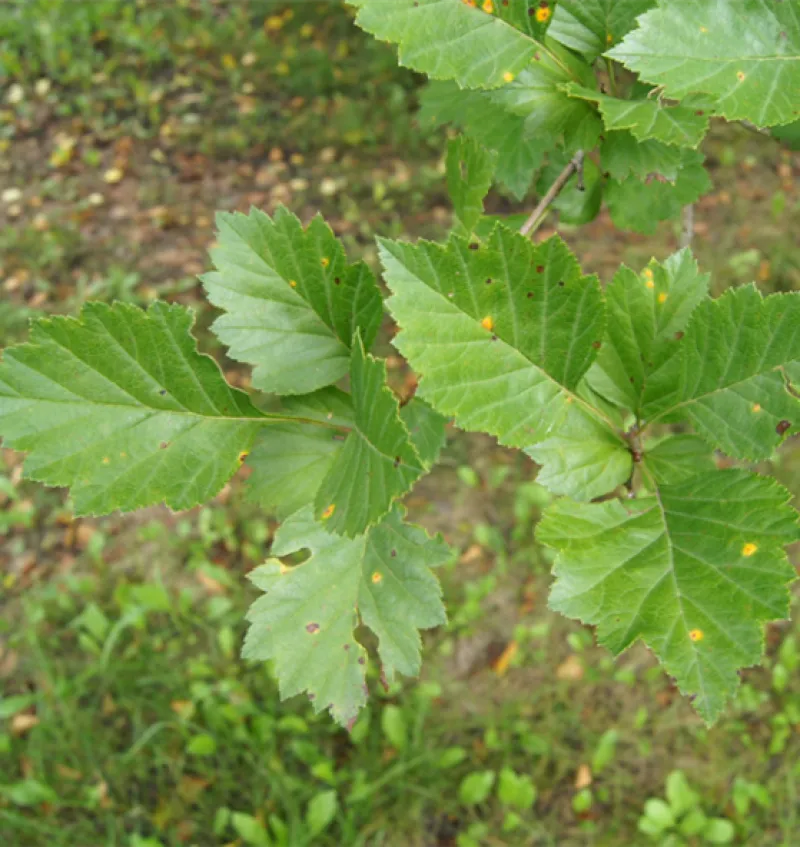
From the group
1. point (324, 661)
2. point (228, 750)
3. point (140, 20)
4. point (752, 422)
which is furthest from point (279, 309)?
point (140, 20)

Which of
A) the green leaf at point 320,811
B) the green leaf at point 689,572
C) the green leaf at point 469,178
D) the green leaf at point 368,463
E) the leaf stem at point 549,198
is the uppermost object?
the green leaf at point 469,178

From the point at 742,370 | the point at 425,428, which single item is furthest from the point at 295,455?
the point at 742,370

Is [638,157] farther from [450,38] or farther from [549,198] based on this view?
[450,38]

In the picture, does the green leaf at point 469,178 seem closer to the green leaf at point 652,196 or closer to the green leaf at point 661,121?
the green leaf at point 661,121

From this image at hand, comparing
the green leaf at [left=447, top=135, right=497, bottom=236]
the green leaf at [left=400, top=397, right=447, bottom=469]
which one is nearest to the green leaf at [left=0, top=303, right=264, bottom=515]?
the green leaf at [left=400, top=397, right=447, bottom=469]

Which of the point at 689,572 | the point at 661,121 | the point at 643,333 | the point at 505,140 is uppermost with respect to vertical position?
the point at 661,121

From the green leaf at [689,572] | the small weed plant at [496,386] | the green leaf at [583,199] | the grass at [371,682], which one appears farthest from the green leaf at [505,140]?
the grass at [371,682]

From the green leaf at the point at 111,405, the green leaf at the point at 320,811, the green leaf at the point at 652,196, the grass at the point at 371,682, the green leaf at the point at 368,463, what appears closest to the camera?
the green leaf at the point at 368,463

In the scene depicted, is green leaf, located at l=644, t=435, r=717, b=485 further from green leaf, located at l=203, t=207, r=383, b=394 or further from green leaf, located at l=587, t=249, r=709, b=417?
green leaf, located at l=203, t=207, r=383, b=394
